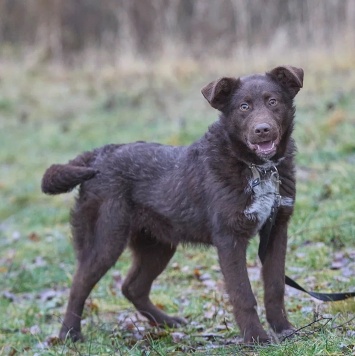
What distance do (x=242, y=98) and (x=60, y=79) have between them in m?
15.2

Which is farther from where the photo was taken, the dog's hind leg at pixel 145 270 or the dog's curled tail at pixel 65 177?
the dog's hind leg at pixel 145 270

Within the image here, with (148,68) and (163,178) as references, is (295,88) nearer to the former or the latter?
(163,178)

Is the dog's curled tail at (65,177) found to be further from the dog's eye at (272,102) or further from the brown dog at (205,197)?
the dog's eye at (272,102)

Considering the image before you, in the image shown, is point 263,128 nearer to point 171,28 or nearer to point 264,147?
point 264,147

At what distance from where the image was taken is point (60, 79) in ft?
62.8

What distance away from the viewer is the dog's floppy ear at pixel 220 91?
452 centimetres

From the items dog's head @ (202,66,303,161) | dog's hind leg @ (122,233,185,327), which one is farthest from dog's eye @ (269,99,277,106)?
dog's hind leg @ (122,233,185,327)

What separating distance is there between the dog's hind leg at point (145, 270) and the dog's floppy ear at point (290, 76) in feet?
5.80

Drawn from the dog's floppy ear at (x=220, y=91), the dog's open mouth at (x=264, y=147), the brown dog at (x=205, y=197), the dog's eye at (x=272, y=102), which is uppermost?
the dog's floppy ear at (x=220, y=91)

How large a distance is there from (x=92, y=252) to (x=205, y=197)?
1.19 m

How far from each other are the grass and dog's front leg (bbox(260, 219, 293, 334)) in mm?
241

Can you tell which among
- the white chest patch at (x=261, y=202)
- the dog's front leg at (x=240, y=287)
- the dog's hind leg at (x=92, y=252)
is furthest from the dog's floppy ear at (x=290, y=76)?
the dog's hind leg at (x=92, y=252)

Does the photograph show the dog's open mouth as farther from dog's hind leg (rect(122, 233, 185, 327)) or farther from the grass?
dog's hind leg (rect(122, 233, 185, 327))

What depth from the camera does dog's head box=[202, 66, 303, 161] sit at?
14.2ft
